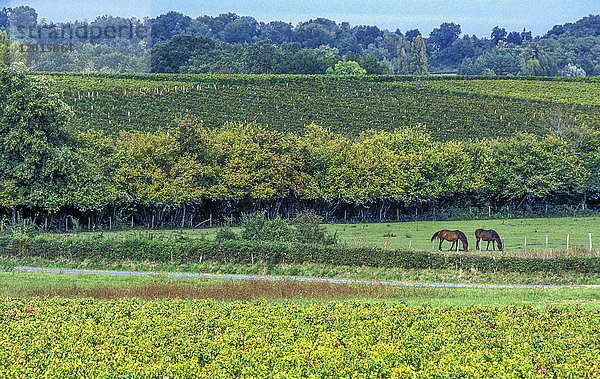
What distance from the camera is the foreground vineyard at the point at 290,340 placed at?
21.2 meters

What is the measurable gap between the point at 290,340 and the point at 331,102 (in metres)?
112

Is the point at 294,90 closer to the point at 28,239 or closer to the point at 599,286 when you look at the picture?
the point at 28,239

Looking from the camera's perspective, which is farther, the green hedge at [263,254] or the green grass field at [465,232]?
the green grass field at [465,232]

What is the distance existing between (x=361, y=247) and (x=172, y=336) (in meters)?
23.4

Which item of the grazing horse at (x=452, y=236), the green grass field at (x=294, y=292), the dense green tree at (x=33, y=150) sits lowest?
the green grass field at (x=294, y=292)

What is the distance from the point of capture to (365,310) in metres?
28.2

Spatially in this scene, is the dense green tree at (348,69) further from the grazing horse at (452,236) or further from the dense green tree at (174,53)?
the grazing horse at (452,236)

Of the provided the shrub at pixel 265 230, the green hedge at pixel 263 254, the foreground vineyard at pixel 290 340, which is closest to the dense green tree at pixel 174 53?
the green hedge at pixel 263 254

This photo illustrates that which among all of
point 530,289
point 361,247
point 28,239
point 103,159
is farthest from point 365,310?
point 103,159

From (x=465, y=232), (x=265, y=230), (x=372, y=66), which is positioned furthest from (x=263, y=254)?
(x=372, y=66)

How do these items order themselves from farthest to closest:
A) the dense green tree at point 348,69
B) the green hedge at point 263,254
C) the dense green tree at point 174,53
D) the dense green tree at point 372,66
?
the dense green tree at point 372,66, the dense green tree at point 348,69, the dense green tree at point 174,53, the green hedge at point 263,254

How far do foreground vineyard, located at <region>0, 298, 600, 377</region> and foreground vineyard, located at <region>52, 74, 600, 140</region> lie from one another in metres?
78.9

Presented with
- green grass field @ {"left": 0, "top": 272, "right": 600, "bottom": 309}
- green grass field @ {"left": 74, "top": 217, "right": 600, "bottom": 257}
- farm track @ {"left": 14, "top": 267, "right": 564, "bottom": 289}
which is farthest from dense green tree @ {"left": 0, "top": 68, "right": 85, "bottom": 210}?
green grass field @ {"left": 0, "top": 272, "right": 600, "bottom": 309}

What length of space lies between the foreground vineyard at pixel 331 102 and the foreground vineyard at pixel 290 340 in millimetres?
78921
